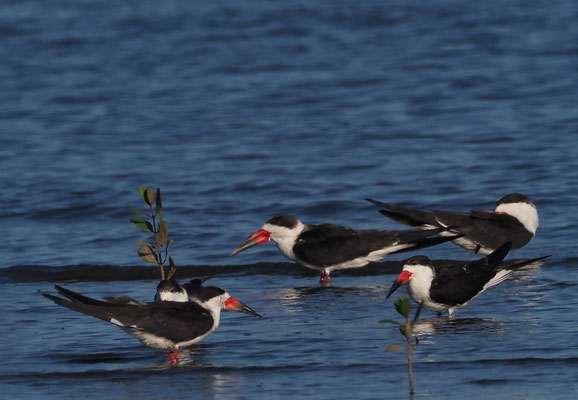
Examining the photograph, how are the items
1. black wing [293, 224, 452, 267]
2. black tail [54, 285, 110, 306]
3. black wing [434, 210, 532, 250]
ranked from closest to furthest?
black tail [54, 285, 110, 306] < black wing [293, 224, 452, 267] < black wing [434, 210, 532, 250]

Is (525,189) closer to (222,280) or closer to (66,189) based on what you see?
(222,280)

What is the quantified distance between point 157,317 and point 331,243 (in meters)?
3.08

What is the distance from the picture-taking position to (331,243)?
33.2ft

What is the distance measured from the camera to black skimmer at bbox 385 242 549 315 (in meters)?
8.34

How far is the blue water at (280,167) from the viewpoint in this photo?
7.20 meters

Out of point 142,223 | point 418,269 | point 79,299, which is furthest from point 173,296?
point 418,269

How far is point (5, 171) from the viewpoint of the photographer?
46.5 ft

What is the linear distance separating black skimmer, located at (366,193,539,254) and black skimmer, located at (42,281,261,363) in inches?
118

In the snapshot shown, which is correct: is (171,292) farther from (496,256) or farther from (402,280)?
(496,256)

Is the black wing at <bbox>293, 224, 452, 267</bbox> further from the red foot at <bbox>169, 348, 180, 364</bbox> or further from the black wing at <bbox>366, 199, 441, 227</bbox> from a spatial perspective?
the red foot at <bbox>169, 348, 180, 364</bbox>

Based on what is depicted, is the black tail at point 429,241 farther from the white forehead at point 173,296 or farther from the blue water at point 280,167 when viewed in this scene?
the white forehead at point 173,296

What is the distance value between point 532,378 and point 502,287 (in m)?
2.82

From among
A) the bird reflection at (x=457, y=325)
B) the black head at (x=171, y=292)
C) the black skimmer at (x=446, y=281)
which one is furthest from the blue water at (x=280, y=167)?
the black head at (x=171, y=292)

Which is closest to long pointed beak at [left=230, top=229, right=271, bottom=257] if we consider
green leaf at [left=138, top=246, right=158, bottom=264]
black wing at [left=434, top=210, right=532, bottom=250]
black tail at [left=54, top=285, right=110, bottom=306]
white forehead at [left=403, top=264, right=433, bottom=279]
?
black wing at [left=434, top=210, right=532, bottom=250]
